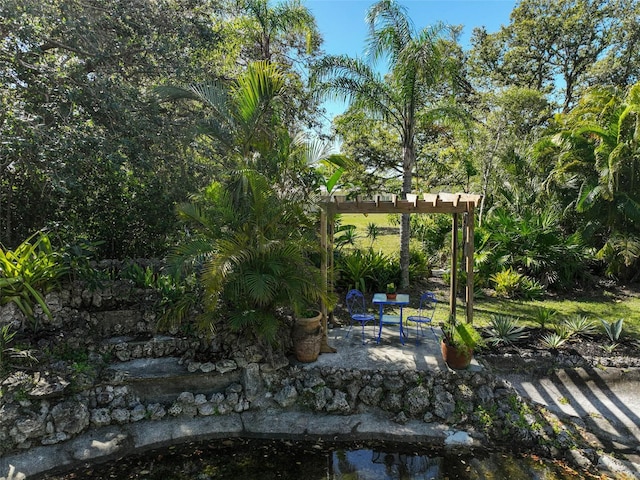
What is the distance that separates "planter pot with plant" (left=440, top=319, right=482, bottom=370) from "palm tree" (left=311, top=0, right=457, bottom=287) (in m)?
4.41

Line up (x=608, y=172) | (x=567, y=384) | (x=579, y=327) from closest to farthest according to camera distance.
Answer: (x=567, y=384) < (x=579, y=327) < (x=608, y=172)

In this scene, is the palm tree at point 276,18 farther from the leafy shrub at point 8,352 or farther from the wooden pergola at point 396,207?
the leafy shrub at point 8,352

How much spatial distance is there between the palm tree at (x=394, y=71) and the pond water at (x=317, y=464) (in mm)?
5992

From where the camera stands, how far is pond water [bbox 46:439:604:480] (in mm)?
4770

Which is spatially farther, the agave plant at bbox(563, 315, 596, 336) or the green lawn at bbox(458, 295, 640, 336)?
the green lawn at bbox(458, 295, 640, 336)

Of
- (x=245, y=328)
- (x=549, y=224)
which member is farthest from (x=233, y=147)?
(x=549, y=224)

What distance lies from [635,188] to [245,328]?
10937 mm

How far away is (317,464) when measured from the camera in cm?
498

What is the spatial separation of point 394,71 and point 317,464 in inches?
319

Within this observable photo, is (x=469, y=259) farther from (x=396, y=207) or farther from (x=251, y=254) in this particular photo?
(x=251, y=254)

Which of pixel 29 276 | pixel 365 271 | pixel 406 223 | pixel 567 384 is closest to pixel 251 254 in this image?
pixel 29 276

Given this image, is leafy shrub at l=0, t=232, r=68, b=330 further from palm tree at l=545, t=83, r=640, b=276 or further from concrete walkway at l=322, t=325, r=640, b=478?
palm tree at l=545, t=83, r=640, b=276

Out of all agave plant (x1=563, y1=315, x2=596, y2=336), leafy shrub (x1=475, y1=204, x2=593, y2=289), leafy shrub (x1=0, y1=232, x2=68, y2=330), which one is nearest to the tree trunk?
leafy shrub (x1=475, y1=204, x2=593, y2=289)

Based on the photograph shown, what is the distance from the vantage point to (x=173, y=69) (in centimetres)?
779
